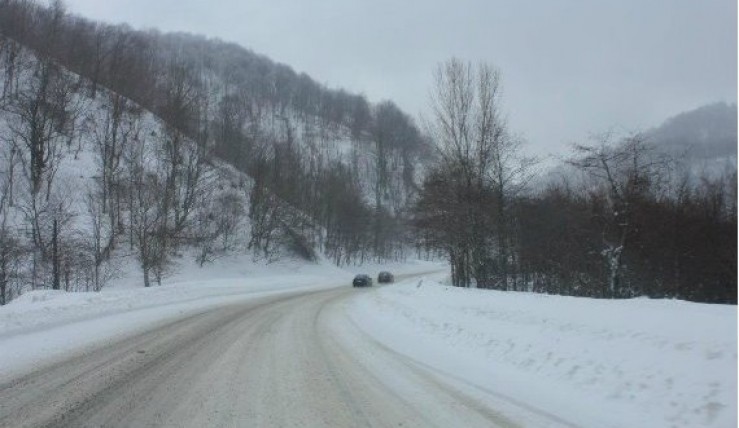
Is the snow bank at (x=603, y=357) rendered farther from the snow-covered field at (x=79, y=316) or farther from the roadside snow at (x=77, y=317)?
the snow-covered field at (x=79, y=316)

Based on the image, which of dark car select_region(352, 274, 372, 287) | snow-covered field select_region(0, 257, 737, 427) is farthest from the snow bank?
dark car select_region(352, 274, 372, 287)

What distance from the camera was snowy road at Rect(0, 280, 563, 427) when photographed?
6914mm

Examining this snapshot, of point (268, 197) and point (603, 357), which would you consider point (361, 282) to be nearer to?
point (268, 197)

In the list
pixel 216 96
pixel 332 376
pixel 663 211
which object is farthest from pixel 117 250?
pixel 216 96

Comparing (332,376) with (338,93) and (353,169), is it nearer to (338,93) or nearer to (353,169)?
(353,169)

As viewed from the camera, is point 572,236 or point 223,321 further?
point 572,236

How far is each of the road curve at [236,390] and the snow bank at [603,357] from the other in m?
1.15

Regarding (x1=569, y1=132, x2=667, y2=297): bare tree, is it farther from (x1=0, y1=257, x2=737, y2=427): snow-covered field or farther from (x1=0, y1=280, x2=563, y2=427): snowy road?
(x1=0, y1=280, x2=563, y2=427): snowy road

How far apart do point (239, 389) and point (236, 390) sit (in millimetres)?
83

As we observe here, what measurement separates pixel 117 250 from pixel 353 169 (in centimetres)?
8420

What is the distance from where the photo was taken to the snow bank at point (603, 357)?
675 cm

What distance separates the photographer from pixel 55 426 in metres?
6.49

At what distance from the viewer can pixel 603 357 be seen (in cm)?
880

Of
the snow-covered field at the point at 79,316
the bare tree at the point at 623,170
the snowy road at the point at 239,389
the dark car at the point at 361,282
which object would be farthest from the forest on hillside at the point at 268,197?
the snowy road at the point at 239,389
